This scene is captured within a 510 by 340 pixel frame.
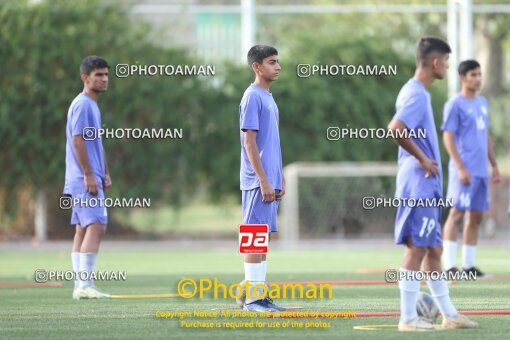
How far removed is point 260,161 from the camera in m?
10.0

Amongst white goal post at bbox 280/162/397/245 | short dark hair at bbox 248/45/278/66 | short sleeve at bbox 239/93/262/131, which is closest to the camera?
short sleeve at bbox 239/93/262/131

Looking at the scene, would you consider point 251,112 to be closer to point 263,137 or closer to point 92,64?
point 263,137

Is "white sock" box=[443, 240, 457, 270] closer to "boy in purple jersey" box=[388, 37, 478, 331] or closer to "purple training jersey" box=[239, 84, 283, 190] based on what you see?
"purple training jersey" box=[239, 84, 283, 190]

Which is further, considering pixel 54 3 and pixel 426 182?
pixel 54 3

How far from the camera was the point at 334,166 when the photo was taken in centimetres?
2520

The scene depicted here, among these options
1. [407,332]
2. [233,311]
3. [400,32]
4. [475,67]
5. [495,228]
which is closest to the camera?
[407,332]

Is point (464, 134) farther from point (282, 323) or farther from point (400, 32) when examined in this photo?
point (400, 32)

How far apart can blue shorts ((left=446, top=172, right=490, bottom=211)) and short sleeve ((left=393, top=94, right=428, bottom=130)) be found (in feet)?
16.2

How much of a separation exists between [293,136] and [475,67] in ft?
40.9

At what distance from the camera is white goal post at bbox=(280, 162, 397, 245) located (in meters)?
24.5

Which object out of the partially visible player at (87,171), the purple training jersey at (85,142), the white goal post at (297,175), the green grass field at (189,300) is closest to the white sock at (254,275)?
the green grass field at (189,300)

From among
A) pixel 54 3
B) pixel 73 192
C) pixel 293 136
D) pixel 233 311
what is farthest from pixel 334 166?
pixel 233 311

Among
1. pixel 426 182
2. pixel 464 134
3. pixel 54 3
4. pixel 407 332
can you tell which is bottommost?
pixel 407 332

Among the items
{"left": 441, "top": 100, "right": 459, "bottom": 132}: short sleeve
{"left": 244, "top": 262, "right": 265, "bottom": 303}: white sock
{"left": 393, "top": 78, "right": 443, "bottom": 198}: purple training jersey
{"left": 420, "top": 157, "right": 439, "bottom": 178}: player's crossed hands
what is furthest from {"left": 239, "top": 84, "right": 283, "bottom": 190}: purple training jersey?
{"left": 441, "top": 100, "right": 459, "bottom": 132}: short sleeve
